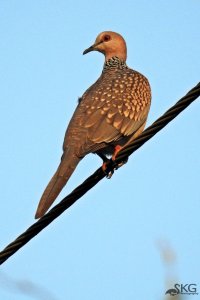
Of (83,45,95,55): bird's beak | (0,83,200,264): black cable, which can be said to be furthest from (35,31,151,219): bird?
(83,45,95,55): bird's beak

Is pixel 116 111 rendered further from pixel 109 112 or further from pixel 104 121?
pixel 104 121

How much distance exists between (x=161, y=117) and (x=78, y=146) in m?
1.75

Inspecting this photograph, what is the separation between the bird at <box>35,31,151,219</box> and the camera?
238 inches

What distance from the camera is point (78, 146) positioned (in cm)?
634

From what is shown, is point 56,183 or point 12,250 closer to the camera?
point 12,250

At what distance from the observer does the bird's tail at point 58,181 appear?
538 centimetres

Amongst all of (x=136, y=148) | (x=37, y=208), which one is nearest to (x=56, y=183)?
(x=37, y=208)

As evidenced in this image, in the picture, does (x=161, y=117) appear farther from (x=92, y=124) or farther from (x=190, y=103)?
(x=92, y=124)

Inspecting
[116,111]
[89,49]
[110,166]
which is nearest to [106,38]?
[89,49]

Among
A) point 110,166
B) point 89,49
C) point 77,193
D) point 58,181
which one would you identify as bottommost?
point 77,193

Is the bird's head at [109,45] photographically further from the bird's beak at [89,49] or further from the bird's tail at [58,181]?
the bird's tail at [58,181]

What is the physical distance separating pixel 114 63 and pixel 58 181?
10.7 feet

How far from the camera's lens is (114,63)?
8742 millimetres

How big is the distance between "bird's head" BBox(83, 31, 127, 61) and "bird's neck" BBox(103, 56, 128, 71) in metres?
0.08
